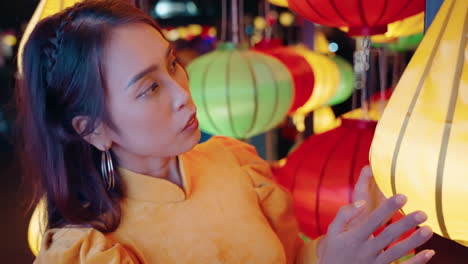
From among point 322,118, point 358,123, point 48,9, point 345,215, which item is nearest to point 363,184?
point 345,215

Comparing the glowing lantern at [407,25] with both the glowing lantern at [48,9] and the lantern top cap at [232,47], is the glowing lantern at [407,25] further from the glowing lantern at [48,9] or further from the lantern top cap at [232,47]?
the glowing lantern at [48,9]

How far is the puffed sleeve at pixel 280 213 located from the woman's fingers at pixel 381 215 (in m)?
0.39

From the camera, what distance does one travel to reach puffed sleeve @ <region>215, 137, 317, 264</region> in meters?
0.97

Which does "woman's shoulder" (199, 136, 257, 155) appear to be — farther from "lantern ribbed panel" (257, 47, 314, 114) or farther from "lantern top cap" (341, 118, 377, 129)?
"lantern ribbed panel" (257, 47, 314, 114)

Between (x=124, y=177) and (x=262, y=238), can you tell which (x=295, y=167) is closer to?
(x=262, y=238)

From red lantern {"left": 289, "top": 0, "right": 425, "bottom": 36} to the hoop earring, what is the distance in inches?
18.2

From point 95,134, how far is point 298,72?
3.40 feet

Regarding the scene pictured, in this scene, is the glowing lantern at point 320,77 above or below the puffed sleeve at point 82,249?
below

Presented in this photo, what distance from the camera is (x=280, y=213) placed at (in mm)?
986

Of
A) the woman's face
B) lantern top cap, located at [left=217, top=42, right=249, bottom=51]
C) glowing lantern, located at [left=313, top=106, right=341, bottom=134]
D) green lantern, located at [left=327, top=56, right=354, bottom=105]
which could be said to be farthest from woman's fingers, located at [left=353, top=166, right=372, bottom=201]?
glowing lantern, located at [left=313, top=106, right=341, bottom=134]

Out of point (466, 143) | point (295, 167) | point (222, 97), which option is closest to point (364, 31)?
point (295, 167)

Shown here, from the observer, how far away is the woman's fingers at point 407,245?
0.52 m

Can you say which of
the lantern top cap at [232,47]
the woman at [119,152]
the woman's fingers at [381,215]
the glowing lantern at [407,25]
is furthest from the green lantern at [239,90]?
the woman's fingers at [381,215]

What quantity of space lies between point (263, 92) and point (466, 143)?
901mm
